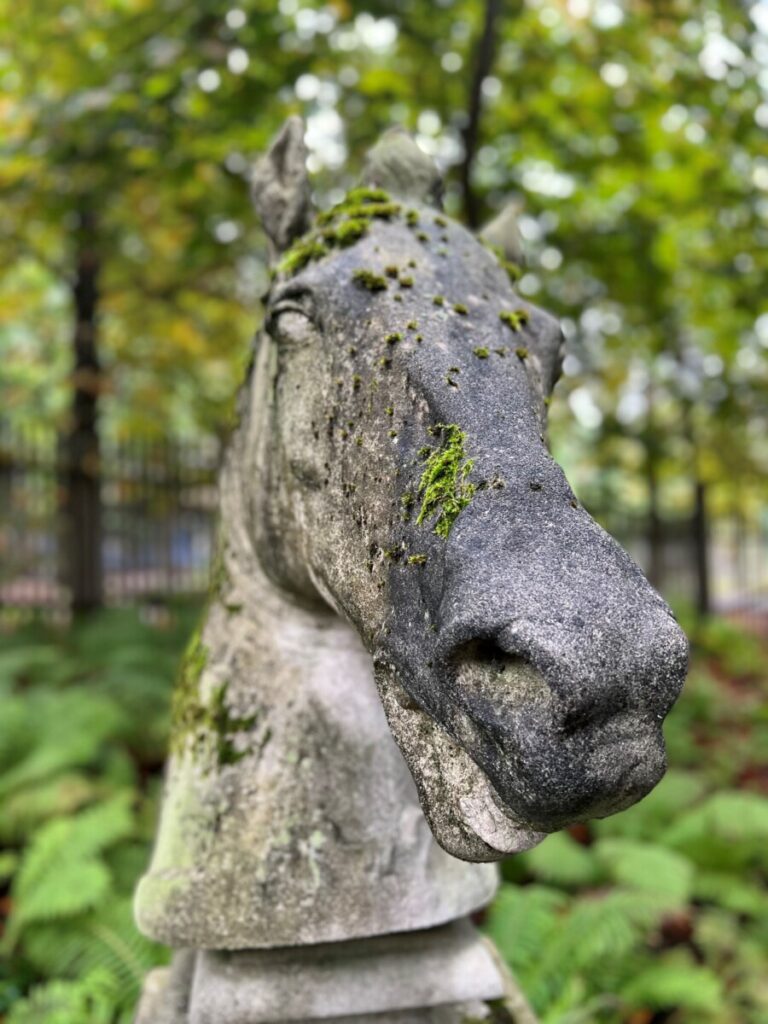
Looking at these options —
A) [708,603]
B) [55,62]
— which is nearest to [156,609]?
[55,62]

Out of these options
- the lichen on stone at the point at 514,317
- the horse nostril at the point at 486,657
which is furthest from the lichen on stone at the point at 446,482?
the lichen on stone at the point at 514,317

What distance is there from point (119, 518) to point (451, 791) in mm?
8799

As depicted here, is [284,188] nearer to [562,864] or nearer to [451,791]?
[451,791]

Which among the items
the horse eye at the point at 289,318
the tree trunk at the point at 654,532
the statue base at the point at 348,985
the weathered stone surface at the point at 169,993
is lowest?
the tree trunk at the point at 654,532

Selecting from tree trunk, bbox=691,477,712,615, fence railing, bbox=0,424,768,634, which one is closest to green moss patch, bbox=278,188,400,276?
fence railing, bbox=0,424,768,634

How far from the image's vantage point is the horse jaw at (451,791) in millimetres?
901

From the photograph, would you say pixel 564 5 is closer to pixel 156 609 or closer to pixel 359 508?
pixel 359 508

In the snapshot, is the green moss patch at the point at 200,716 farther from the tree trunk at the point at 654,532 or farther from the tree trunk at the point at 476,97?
the tree trunk at the point at 654,532

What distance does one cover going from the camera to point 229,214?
5.86 metres

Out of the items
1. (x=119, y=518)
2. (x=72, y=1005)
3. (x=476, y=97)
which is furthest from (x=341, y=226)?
(x=119, y=518)

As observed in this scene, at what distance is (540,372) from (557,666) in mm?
614

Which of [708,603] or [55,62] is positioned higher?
[55,62]

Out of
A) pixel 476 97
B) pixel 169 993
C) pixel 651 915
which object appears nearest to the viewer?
→ pixel 169 993

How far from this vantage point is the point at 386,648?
100 cm
